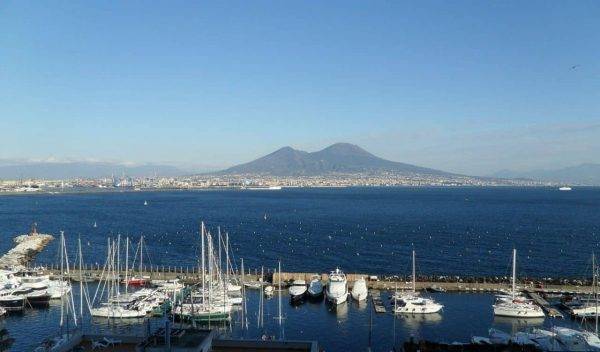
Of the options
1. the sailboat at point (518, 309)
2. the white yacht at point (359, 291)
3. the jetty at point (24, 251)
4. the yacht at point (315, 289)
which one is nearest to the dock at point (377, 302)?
the white yacht at point (359, 291)

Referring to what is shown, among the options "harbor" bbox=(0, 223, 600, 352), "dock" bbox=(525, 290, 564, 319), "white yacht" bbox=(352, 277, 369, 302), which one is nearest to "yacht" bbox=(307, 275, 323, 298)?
"harbor" bbox=(0, 223, 600, 352)

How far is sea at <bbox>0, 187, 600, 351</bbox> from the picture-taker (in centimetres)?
2902

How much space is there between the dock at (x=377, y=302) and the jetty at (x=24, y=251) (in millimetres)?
29183

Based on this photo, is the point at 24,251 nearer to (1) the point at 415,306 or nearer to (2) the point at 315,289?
(2) the point at 315,289

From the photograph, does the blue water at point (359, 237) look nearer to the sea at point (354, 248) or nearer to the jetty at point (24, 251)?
the sea at point (354, 248)

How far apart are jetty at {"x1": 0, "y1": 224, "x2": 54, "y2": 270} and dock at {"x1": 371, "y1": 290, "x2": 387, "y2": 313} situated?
2918 centimetres

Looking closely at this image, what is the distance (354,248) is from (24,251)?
3568cm

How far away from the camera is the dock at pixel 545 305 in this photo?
1220 inches

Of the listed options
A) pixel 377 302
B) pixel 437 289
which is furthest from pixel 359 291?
pixel 437 289

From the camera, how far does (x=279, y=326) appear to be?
29.1 m

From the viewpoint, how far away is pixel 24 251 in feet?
176

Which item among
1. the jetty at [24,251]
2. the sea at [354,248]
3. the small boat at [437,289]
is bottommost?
the sea at [354,248]

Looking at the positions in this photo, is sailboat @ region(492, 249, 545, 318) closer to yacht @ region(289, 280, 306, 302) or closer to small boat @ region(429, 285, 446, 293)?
small boat @ region(429, 285, 446, 293)

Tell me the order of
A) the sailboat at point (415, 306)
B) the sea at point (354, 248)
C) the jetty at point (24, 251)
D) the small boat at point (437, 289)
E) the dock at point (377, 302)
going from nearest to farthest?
the sea at point (354, 248) < the sailboat at point (415, 306) < the dock at point (377, 302) < the small boat at point (437, 289) < the jetty at point (24, 251)
